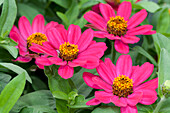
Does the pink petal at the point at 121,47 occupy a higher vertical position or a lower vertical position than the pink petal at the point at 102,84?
higher

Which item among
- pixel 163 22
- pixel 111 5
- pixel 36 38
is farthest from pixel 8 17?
pixel 163 22

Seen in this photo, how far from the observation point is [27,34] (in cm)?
73

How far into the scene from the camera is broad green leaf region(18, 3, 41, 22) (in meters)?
0.89

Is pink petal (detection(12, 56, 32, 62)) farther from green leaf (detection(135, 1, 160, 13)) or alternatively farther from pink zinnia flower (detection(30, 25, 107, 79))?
green leaf (detection(135, 1, 160, 13))

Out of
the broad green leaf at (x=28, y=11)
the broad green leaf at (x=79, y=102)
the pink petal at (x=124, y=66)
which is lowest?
the broad green leaf at (x=79, y=102)

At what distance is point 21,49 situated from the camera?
2.18 ft

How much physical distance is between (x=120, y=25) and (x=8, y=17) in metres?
0.30

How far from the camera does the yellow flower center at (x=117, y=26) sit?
656mm

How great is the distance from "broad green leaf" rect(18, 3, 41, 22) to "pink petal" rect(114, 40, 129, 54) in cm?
41

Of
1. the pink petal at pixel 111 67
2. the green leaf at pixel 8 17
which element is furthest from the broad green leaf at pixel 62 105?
the green leaf at pixel 8 17

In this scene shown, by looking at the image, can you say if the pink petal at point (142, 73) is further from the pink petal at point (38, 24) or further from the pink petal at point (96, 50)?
the pink petal at point (38, 24)

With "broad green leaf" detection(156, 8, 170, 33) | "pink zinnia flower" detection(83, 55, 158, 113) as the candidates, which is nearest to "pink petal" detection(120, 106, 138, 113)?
"pink zinnia flower" detection(83, 55, 158, 113)

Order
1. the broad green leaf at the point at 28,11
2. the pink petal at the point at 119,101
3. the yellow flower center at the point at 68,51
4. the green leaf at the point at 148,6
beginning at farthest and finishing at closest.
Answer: the broad green leaf at the point at 28,11 < the green leaf at the point at 148,6 < the yellow flower center at the point at 68,51 < the pink petal at the point at 119,101

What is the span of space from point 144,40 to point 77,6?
28 centimetres
